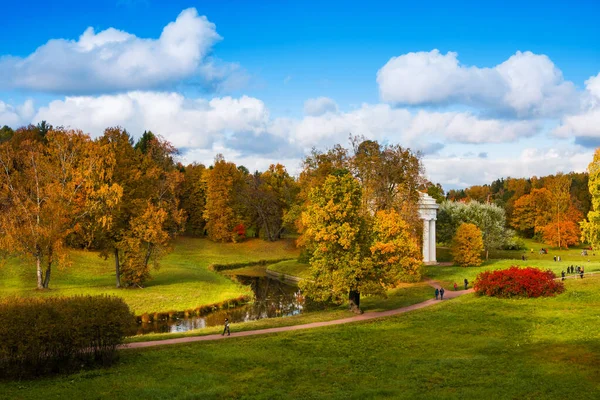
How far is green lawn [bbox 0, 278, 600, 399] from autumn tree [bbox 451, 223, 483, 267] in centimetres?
2897

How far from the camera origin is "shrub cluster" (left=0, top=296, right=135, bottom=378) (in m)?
20.9

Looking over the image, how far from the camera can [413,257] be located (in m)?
43.4

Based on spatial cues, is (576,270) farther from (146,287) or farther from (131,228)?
(131,228)

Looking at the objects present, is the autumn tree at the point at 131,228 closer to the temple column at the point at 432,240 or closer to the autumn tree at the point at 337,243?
the autumn tree at the point at 337,243

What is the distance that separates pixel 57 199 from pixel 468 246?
45.8 m

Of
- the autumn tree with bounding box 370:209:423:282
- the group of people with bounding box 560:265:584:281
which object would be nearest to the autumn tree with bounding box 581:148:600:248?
the group of people with bounding box 560:265:584:281

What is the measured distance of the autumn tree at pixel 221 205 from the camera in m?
87.5

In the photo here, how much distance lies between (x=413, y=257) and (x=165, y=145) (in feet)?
→ 172

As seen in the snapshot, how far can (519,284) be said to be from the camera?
125ft

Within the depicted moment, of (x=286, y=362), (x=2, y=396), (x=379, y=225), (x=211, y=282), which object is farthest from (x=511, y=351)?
(x=211, y=282)

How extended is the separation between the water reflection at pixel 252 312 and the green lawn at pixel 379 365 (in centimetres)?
1037

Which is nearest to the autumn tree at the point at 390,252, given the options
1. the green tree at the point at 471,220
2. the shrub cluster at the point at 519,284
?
the shrub cluster at the point at 519,284

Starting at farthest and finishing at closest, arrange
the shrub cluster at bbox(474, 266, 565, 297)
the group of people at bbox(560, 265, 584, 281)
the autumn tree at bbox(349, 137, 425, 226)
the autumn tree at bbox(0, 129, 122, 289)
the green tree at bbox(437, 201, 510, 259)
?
the green tree at bbox(437, 201, 510, 259)
the autumn tree at bbox(349, 137, 425, 226)
the group of people at bbox(560, 265, 584, 281)
the autumn tree at bbox(0, 129, 122, 289)
the shrub cluster at bbox(474, 266, 565, 297)

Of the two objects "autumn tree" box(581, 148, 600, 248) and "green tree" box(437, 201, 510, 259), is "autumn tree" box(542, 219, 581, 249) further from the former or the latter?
"autumn tree" box(581, 148, 600, 248)
